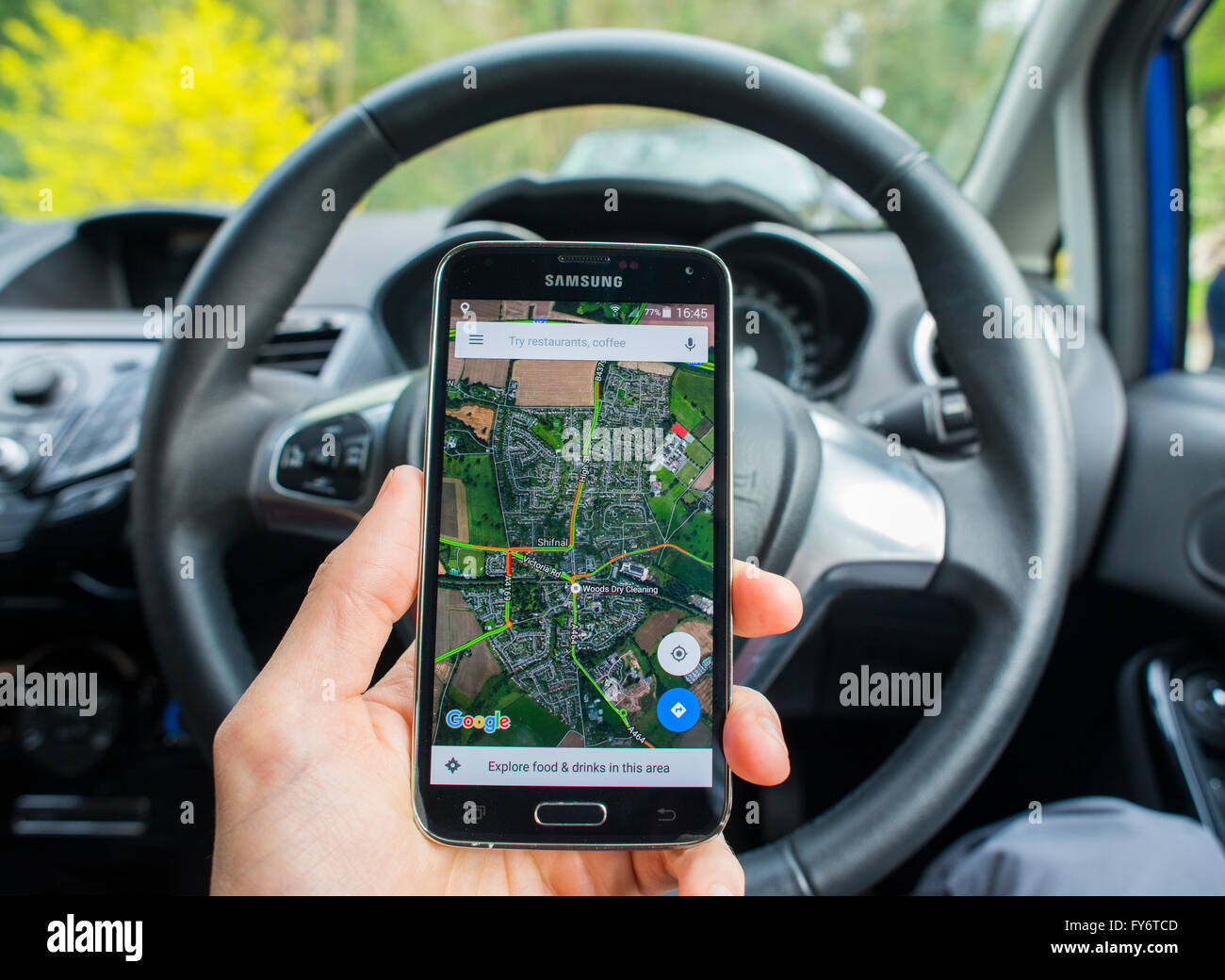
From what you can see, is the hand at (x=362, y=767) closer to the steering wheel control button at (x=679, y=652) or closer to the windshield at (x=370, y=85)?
the steering wheel control button at (x=679, y=652)

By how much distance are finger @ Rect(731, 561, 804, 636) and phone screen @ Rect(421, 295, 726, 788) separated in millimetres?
51

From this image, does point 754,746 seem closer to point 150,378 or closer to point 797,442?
point 797,442

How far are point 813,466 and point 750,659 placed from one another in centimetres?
20

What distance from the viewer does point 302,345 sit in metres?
1.29

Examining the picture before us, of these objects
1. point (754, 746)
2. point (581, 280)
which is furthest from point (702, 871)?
point (581, 280)

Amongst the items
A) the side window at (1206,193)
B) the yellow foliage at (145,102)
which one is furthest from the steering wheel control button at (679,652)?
the yellow foliage at (145,102)

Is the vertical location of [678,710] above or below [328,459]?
below

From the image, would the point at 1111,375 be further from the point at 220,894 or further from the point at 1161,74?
the point at 220,894

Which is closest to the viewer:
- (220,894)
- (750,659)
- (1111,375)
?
(220,894)

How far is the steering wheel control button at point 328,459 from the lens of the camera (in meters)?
0.83

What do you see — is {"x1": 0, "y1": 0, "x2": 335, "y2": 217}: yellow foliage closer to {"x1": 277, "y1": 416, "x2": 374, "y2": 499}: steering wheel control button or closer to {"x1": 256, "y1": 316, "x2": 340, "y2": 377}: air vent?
{"x1": 256, "y1": 316, "x2": 340, "y2": 377}: air vent

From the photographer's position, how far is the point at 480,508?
0.61 m

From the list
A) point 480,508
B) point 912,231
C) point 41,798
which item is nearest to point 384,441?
point 480,508

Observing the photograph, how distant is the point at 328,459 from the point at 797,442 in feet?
1.60
